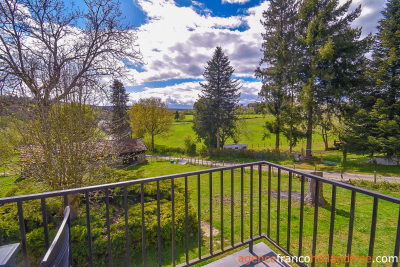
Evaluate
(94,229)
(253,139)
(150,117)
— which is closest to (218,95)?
(150,117)

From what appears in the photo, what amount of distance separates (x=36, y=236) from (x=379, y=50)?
19245mm

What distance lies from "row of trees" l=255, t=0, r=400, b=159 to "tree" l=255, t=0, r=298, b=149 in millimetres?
74

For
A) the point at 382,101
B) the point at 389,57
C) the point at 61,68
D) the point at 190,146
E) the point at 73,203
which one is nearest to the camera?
the point at 73,203

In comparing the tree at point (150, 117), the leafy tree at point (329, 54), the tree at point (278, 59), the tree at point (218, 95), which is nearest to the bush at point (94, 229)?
the leafy tree at point (329, 54)

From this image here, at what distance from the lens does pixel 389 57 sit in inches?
447

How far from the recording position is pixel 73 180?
3.84 meters

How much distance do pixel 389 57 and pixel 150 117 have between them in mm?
22658

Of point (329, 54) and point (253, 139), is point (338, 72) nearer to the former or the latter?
point (329, 54)

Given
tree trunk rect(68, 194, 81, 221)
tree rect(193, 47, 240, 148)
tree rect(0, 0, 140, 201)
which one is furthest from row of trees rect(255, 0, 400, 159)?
tree trunk rect(68, 194, 81, 221)

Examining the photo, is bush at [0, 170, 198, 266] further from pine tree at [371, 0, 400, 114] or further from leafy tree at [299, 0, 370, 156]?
pine tree at [371, 0, 400, 114]

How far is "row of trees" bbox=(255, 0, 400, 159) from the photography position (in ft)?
37.8

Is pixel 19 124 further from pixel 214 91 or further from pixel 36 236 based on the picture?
pixel 214 91

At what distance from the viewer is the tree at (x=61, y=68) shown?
374cm

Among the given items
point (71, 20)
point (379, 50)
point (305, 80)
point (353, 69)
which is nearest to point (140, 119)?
point (71, 20)
